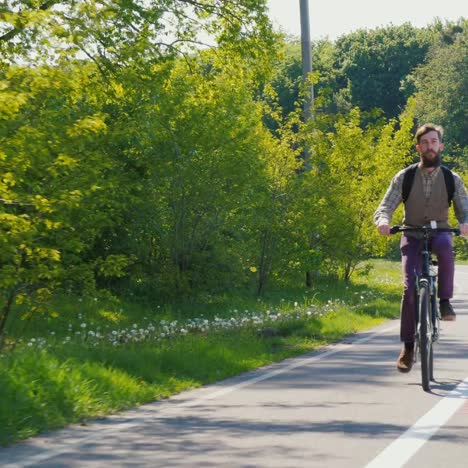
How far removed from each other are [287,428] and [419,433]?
85cm

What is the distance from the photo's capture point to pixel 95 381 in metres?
10.1

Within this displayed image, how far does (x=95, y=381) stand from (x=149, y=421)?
137cm

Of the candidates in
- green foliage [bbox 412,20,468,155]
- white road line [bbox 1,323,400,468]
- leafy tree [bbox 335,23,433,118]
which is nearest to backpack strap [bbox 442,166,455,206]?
white road line [bbox 1,323,400,468]

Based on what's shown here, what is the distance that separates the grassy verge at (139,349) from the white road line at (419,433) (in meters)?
2.24

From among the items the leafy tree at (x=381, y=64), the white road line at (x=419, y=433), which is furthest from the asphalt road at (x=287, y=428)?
the leafy tree at (x=381, y=64)

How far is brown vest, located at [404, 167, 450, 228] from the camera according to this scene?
34.9ft

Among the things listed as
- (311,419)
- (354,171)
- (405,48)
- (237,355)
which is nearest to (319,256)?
(354,171)

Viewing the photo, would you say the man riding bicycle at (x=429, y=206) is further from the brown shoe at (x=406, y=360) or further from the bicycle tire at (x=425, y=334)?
the brown shoe at (x=406, y=360)

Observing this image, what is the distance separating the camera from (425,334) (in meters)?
10.4

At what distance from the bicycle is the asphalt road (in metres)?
0.25

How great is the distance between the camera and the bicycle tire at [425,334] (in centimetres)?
1034

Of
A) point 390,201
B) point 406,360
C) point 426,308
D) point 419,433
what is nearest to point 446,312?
point 426,308

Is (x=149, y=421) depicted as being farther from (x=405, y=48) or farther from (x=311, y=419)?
(x=405, y=48)

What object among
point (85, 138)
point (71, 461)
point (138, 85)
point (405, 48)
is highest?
point (405, 48)
